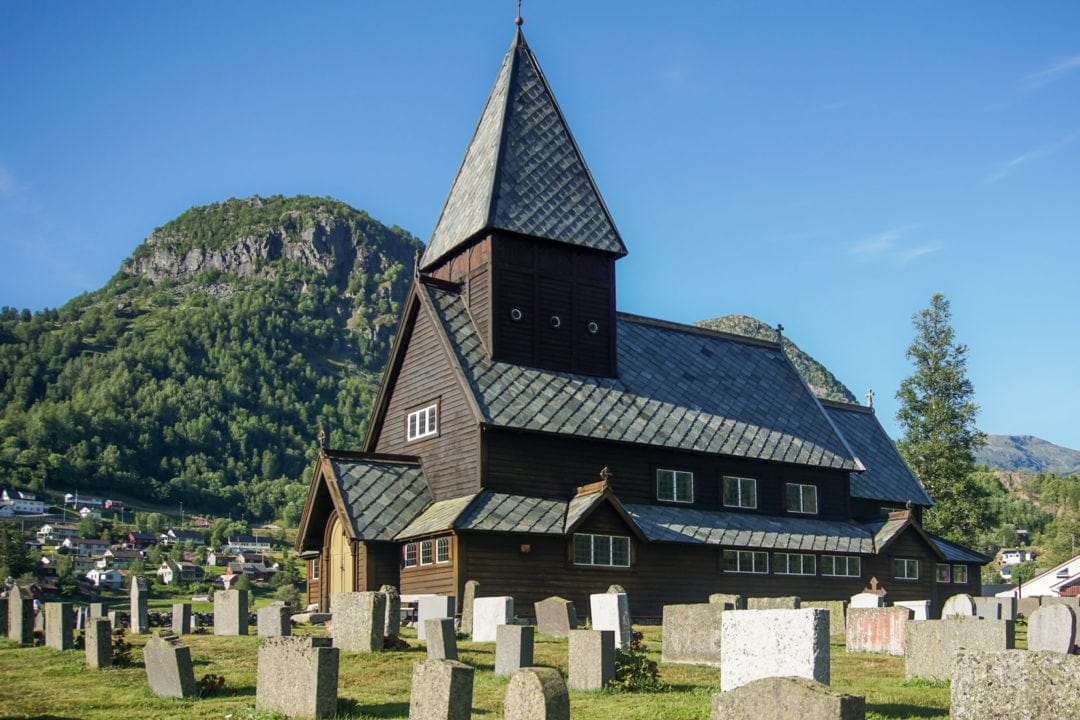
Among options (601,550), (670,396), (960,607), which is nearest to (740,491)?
(670,396)

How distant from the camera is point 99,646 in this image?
21.9m

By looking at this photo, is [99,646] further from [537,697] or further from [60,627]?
[537,697]

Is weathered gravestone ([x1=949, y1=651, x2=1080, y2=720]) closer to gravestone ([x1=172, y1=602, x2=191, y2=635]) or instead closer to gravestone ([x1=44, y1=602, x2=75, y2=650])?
gravestone ([x1=44, y1=602, x2=75, y2=650])

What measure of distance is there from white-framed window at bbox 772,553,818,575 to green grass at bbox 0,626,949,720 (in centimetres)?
1616

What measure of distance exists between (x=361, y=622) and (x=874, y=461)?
3161 centimetres

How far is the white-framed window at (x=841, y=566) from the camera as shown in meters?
41.5

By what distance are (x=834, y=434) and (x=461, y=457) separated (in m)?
16.1

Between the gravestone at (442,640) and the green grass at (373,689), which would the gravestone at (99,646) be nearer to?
the green grass at (373,689)

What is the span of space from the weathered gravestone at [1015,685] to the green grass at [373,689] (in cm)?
573

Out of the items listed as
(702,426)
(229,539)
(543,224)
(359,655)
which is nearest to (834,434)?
(702,426)

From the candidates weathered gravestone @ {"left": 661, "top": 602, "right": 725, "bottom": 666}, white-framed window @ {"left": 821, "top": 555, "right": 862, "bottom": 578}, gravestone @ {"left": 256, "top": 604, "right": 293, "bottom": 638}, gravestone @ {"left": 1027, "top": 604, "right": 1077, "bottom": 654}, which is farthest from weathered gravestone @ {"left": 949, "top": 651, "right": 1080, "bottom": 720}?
white-framed window @ {"left": 821, "top": 555, "right": 862, "bottom": 578}

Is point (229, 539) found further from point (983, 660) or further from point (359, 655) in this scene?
point (983, 660)

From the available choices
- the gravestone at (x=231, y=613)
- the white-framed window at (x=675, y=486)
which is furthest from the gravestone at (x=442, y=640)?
the white-framed window at (x=675, y=486)

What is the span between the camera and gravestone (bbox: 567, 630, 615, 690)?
59.1ft
